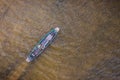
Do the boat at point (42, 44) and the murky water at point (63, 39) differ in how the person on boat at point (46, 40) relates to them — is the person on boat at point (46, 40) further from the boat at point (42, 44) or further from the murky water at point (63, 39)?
the murky water at point (63, 39)

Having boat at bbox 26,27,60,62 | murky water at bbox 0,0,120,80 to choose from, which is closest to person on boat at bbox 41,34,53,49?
boat at bbox 26,27,60,62

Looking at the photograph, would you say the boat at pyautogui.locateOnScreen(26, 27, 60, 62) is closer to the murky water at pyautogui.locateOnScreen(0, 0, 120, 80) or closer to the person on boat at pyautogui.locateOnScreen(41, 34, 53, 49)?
the person on boat at pyautogui.locateOnScreen(41, 34, 53, 49)

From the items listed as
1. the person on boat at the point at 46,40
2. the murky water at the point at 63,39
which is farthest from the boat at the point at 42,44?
the murky water at the point at 63,39

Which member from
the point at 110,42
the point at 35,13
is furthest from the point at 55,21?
the point at 110,42

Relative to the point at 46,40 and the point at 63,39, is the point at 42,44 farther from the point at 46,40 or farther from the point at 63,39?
the point at 63,39

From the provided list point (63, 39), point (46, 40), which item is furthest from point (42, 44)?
point (63, 39)

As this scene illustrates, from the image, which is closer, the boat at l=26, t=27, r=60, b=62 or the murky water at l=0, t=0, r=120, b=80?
the murky water at l=0, t=0, r=120, b=80
